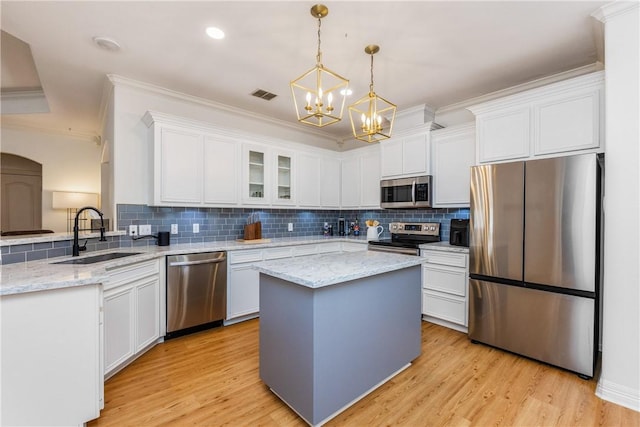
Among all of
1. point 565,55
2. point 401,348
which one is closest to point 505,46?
point 565,55

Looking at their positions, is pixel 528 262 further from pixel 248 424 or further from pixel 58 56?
pixel 58 56

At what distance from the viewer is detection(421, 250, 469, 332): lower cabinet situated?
3199mm

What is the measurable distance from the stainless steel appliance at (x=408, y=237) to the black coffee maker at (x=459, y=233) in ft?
1.31

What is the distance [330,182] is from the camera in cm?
491

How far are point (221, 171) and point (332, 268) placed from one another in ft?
7.61

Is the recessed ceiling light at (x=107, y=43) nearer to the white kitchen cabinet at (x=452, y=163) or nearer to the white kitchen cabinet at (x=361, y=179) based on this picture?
the white kitchen cabinet at (x=361, y=179)

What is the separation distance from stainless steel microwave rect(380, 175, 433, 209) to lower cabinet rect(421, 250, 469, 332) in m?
0.70

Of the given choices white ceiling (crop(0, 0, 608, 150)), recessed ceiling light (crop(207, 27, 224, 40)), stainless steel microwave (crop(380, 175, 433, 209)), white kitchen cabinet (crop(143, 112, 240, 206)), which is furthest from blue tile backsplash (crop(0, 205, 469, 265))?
recessed ceiling light (crop(207, 27, 224, 40))

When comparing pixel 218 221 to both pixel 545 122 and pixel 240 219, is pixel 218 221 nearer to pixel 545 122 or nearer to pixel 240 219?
pixel 240 219

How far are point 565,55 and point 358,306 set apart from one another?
2987mm

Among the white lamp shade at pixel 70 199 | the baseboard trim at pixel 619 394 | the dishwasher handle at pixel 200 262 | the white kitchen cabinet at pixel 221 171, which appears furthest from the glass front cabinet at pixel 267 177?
the white lamp shade at pixel 70 199

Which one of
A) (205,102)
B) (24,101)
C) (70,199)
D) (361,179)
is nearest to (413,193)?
(361,179)

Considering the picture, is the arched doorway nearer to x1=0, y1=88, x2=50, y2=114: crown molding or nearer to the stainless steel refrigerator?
x1=0, y1=88, x2=50, y2=114: crown molding

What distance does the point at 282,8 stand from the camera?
2123mm
